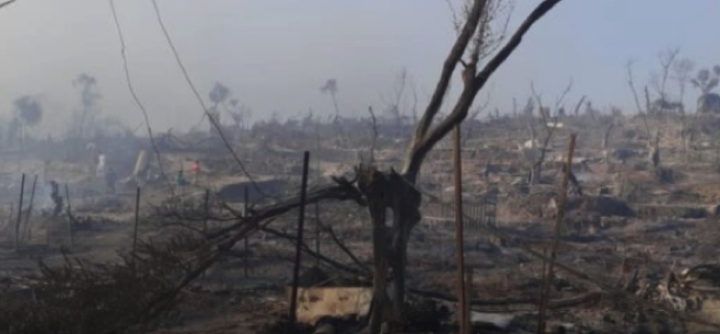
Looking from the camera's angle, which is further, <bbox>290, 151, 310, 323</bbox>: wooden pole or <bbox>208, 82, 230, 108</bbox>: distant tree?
<bbox>208, 82, 230, 108</bbox>: distant tree

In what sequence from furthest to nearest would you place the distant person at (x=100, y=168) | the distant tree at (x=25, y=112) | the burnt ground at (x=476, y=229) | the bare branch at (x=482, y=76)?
A: the distant tree at (x=25, y=112), the distant person at (x=100, y=168), the burnt ground at (x=476, y=229), the bare branch at (x=482, y=76)

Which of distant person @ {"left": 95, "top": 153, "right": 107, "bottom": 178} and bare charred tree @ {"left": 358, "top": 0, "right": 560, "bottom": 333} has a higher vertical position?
bare charred tree @ {"left": 358, "top": 0, "right": 560, "bottom": 333}

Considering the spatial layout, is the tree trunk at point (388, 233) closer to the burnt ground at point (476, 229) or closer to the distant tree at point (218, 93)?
the burnt ground at point (476, 229)

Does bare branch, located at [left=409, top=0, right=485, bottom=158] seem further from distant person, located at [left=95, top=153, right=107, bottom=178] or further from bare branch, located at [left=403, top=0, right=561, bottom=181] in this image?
distant person, located at [left=95, top=153, right=107, bottom=178]

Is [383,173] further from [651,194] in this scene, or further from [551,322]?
[651,194]

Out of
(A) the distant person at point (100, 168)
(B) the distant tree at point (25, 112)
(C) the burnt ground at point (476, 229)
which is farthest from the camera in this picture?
(B) the distant tree at point (25, 112)

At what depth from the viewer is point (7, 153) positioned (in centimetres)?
6850

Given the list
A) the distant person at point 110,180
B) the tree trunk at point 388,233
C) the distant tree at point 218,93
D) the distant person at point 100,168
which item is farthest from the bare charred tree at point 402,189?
the distant tree at point 218,93

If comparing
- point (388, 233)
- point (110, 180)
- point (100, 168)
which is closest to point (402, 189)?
point (388, 233)

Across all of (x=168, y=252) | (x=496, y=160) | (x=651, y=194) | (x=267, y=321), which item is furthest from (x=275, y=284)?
(x=496, y=160)

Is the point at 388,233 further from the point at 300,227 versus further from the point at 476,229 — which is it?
the point at 476,229

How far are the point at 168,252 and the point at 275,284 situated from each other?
26.8ft

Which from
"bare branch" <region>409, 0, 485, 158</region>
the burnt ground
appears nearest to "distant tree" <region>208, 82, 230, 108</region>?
the burnt ground

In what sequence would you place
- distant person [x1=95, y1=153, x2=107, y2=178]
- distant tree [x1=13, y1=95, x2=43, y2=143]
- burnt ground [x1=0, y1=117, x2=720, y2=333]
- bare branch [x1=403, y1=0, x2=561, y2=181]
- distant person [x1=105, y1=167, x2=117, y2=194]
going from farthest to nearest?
1. distant tree [x1=13, y1=95, x2=43, y2=143]
2. distant person [x1=95, y1=153, x2=107, y2=178]
3. distant person [x1=105, y1=167, x2=117, y2=194]
4. burnt ground [x1=0, y1=117, x2=720, y2=333]
5. bare branch [x1=403, y1=0, x2=561, y2=181]
